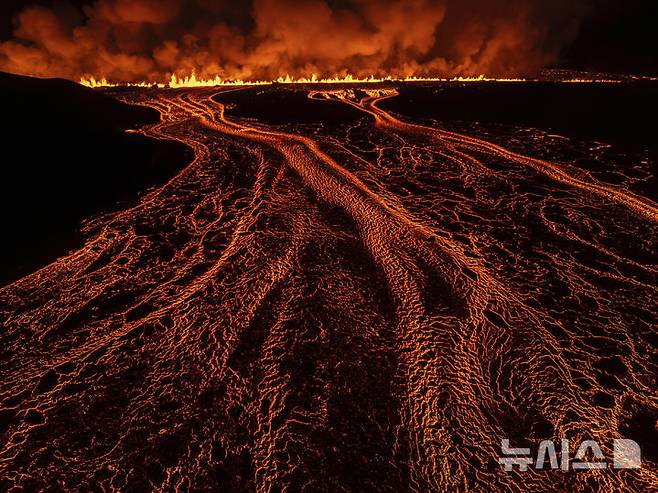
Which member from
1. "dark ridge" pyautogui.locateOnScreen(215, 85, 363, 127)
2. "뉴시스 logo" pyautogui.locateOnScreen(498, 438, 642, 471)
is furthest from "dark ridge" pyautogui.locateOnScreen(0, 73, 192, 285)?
"뉴시스 logo" pyautogui.locateOnScreen(498, 438, 642, 471)

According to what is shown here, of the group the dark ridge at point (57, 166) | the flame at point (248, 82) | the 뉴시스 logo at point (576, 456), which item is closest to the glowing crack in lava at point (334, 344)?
the 뉴시스 logo at point (576, 456)

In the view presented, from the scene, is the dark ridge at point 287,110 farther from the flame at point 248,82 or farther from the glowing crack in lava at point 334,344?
the flame at point 248,82

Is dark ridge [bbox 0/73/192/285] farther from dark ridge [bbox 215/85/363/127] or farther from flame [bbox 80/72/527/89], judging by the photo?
flame [bbox 80/72/527/89]

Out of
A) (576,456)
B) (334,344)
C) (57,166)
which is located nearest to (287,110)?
(57,166)

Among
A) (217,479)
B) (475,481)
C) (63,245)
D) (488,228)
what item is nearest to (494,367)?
(475,481)

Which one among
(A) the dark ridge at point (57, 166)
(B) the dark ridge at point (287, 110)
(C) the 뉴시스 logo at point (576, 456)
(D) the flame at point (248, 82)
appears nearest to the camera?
(C) the 뉴시스 logo at point (576, 456)
